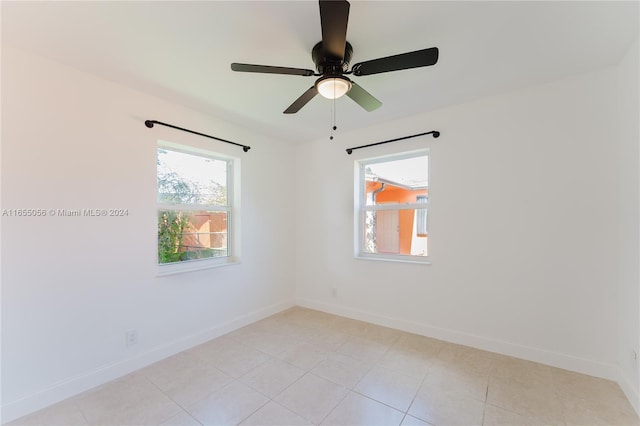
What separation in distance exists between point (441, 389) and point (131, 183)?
3.00 metres

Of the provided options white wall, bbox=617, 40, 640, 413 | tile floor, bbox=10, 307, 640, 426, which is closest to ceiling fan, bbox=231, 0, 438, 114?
white wall, bbox=617, 40, 640, 413

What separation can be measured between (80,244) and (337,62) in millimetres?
2292

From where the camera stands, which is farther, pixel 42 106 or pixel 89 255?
pixel 89 255

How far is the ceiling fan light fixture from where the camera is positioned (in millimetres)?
1672

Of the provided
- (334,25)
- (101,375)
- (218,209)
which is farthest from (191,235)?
(334,25)

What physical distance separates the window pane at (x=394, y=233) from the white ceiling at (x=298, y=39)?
4.60 ft

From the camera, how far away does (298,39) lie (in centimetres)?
171

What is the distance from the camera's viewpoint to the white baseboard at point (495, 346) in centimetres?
Result: 212

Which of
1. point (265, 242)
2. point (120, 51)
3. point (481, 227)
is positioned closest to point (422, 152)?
point (481, 227)

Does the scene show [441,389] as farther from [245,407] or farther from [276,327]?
[276,327]

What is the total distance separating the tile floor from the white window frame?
2.69ft

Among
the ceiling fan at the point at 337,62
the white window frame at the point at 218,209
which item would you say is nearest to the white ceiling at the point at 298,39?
the ceiling fan at the point at 337,62

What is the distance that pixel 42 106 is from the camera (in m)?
1.90

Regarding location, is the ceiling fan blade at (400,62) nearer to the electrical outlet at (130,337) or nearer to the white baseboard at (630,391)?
the white baseboard at (630,391)
